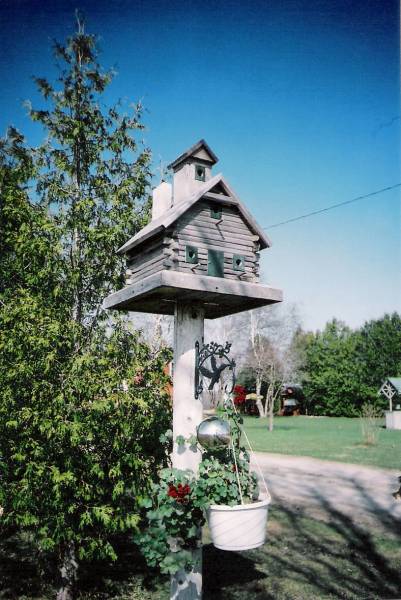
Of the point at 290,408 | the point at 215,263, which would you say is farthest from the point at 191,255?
the point at 290,408

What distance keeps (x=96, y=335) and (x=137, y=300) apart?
3.54 ft

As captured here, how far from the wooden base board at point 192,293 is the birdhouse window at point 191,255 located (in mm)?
171

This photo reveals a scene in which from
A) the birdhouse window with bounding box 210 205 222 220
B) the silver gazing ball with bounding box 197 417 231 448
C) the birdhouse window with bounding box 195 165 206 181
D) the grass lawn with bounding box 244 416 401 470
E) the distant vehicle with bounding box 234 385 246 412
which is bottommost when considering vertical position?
the grass lawn with bounding box 244 416 401 470

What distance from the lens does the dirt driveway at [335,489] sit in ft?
27.3

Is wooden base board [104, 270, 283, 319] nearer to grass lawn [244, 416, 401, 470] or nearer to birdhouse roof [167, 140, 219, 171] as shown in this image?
birdhouse roof [167, 140, 219, 171]

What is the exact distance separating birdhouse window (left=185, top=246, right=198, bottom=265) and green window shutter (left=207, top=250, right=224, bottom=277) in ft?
0.40

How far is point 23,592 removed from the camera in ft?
16.8

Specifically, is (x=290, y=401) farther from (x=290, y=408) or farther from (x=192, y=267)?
(x=192, y=267)

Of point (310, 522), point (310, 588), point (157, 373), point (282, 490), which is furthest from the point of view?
point (282, 490)

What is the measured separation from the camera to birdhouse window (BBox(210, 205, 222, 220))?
3.86m

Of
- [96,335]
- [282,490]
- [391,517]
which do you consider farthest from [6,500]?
[282,490]

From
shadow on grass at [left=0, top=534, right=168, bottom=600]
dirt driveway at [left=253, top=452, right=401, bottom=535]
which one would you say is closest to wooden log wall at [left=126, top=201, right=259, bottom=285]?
shadow on grass at [left=0, top=534, right=168, bottom=600]

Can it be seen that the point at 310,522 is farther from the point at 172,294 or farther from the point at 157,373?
the point at 172,294

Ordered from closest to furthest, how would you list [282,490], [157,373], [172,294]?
[172,294], [157,373], [282,490]
